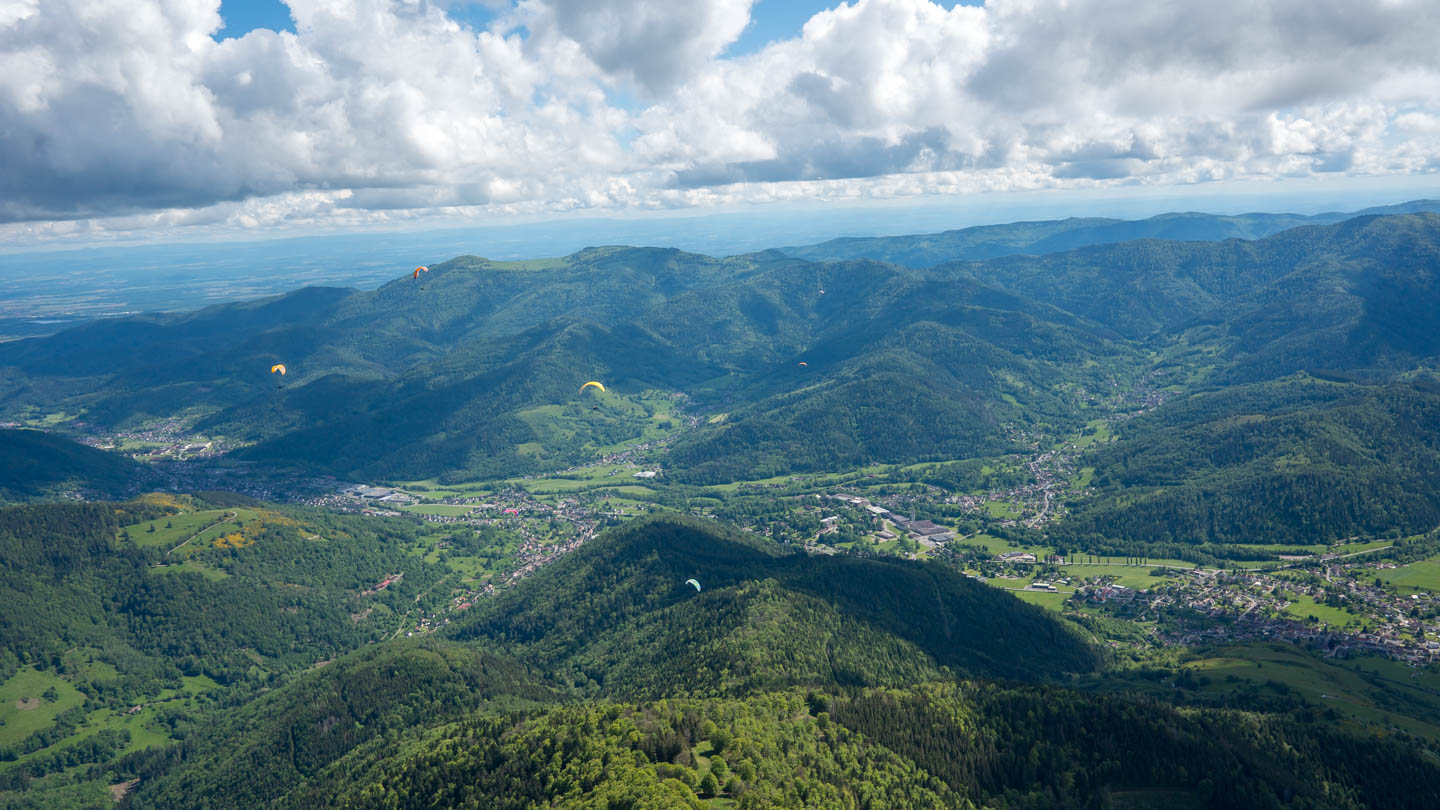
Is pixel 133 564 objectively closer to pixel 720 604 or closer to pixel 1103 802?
pixel 720 604

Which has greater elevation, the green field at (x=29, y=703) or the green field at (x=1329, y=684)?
the green field at (x=1329, y=684)

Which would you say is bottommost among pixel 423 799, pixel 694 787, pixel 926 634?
pixel 926 634

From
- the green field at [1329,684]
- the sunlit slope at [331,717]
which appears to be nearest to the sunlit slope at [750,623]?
the sunlit slope at [331,717]

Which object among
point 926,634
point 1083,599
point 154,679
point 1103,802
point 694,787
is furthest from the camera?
point 1083,599

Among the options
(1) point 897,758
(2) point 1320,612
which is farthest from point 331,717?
(2) point 1320,612

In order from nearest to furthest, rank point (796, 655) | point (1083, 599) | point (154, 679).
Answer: point (796, 655) < point (154, 679) < point (1083, 599)

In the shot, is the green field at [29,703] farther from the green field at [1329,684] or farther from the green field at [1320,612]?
the green field at [1320,612]

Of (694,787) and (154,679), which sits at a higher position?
(694,787)

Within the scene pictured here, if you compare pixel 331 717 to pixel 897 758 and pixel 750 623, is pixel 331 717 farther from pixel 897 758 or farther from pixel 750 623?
pixel 897 758

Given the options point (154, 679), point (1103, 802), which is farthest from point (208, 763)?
point (1103, 802)
